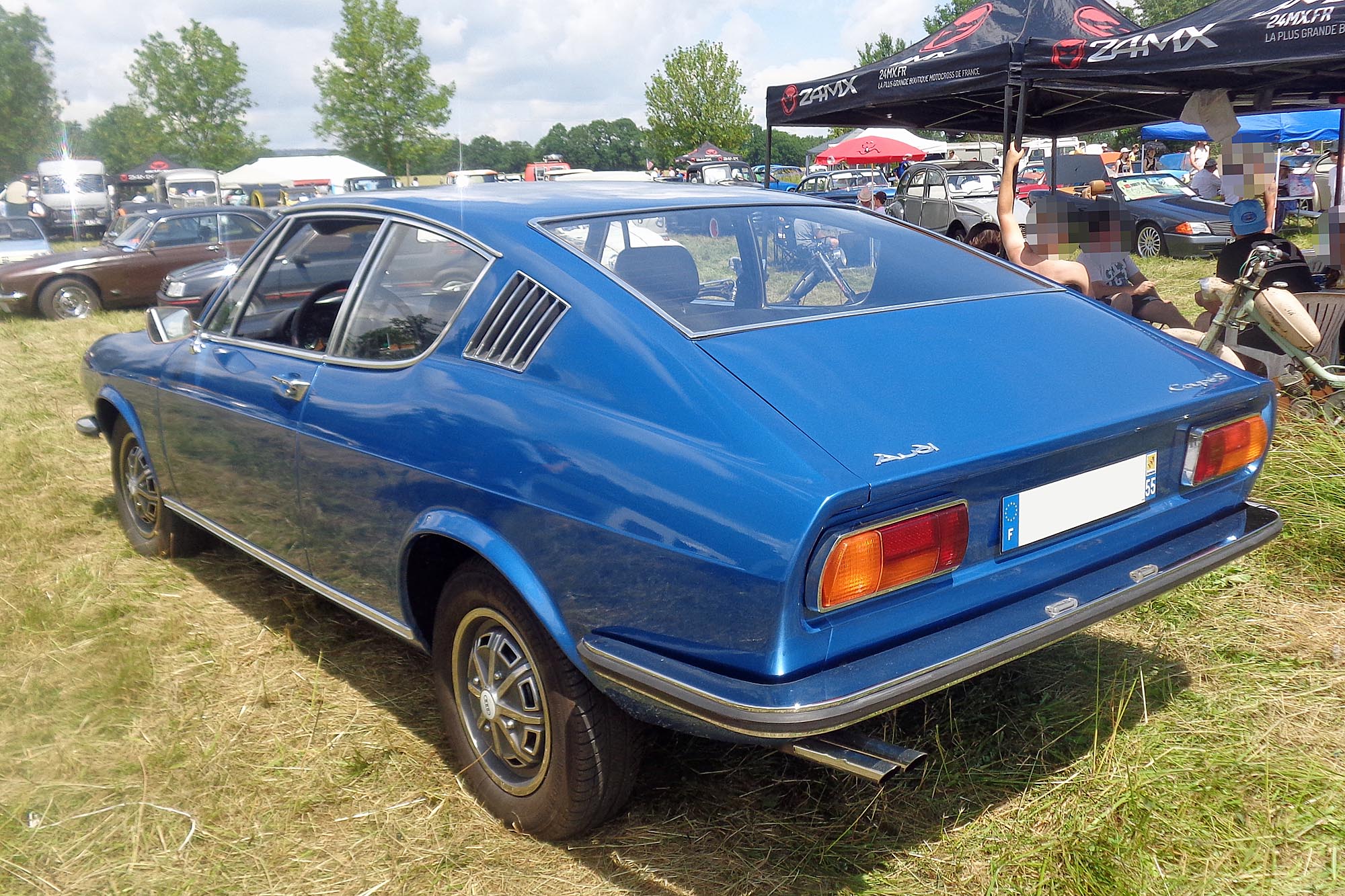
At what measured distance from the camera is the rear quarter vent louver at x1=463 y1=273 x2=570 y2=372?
2.33 m

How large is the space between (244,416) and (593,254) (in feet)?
4.56

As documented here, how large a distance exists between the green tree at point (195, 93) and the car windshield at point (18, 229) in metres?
38.2

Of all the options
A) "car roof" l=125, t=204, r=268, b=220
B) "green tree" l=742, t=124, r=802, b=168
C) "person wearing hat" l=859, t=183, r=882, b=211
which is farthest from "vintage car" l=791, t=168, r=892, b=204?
"green tree" l=742, t=124, r=802, b=168

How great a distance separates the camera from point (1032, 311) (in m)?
2.71

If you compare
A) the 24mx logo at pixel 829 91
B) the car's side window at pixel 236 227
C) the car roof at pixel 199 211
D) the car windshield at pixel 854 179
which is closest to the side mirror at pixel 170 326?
the 24mx logo at pixel 829 91

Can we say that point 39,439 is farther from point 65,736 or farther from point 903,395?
point 903,395

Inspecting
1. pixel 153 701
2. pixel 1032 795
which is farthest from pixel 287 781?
pixel 1032 795

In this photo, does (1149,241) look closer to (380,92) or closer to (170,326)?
(170,326)

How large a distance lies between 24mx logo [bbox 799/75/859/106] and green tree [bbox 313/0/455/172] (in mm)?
35724

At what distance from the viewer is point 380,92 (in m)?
40.8

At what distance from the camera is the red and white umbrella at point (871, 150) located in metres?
27.6

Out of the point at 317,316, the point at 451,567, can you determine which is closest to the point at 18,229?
the point at 317,316

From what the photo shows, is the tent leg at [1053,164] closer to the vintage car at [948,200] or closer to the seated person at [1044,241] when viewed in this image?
the seated person at [1044,241]

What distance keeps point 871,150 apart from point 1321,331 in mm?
23928
